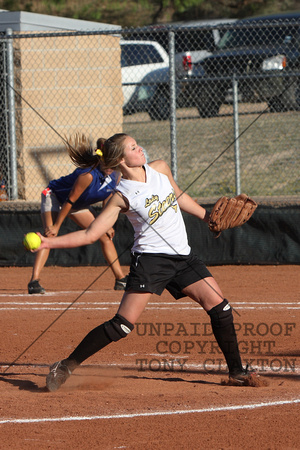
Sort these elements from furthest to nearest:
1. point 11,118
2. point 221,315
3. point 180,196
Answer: point 11,118 < point 180,196 < point 221,315

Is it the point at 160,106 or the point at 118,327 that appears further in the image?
the point at 160,106

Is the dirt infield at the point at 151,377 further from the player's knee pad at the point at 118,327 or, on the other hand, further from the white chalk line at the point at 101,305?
the player's knee pad at the point at 118,327

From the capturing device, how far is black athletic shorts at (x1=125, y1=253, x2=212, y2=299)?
4.72m

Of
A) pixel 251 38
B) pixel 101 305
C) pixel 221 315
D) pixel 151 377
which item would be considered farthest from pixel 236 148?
pixel 221 315

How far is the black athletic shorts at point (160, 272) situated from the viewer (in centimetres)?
472

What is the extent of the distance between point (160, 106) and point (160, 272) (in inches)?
416

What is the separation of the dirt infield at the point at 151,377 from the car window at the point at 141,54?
31.0 ft

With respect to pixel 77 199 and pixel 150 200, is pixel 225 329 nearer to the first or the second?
pixel 150 200

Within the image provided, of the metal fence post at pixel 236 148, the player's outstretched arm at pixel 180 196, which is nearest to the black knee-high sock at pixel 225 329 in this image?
the player's outstretched arm at pixel 180 196

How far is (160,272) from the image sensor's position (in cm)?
475

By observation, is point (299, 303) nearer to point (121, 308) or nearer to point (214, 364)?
point (214, 364)

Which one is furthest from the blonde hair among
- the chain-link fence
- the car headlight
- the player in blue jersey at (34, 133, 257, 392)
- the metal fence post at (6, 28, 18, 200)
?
the car headlight

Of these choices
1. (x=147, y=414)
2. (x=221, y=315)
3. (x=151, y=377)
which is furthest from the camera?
(x=151, y=377)

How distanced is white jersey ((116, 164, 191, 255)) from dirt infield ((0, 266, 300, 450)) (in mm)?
977
